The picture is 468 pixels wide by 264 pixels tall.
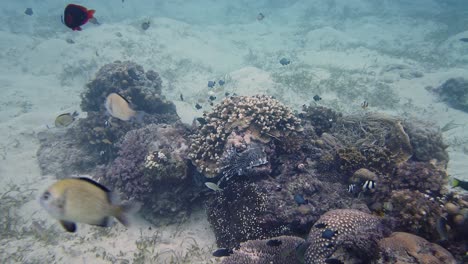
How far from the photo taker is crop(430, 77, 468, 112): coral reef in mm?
15589

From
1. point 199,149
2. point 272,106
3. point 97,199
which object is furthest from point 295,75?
point 97,199

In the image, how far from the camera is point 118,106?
5.57 meters

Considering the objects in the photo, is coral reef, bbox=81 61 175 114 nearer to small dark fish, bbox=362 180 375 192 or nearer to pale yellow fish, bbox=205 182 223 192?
pale yellow fish, bbox=205 182 223 192

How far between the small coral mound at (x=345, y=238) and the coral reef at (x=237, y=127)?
2425mm

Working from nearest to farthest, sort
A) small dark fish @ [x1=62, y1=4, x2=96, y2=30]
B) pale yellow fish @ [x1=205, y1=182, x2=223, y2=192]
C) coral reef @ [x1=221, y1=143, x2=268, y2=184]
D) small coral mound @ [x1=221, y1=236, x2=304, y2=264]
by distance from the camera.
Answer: small coral mound @ [x1=221, y1=236, x2=304, y2=264], small dark fish @ [x1=62, y1=4, x2=96, y2=30], pale yellow fish @ [x1=205, y1=182, x2=223, y2=192], coral reef @ [x1=221, y1=143, x2=268, y2=184]

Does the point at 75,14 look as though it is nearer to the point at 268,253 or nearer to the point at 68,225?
the point at 68,225

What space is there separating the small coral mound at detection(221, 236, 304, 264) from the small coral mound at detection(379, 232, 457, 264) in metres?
1.31

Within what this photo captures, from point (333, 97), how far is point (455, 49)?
60.0 ft

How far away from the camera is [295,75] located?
18.9 metres

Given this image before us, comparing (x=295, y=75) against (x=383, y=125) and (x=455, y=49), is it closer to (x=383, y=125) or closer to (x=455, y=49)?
(x=383, y=125)

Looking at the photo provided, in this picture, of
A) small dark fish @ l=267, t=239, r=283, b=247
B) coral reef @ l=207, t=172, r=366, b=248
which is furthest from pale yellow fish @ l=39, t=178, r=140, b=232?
coral reef @ l=207, t=172, r=366, b=248

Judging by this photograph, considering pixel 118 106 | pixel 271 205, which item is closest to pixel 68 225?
pixel 118 106

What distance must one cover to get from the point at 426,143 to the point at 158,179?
24.6 feet

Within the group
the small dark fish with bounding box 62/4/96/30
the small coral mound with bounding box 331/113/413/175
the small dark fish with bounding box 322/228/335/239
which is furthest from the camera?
the small coral mound with bounding box 331/113/413/175
